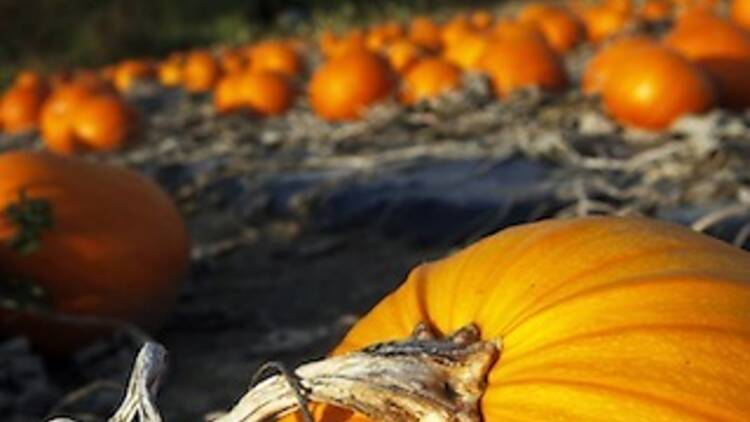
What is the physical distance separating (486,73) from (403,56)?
5.64 feet

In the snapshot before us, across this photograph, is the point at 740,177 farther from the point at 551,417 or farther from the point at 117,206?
the point at 551,417

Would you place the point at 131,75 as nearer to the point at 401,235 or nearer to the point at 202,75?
the point at 202,75

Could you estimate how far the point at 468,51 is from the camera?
901cm

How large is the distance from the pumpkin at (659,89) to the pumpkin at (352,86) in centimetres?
197

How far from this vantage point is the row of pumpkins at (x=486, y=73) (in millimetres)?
5758

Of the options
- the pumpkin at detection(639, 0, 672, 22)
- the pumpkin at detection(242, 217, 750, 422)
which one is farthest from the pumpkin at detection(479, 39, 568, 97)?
the pumpkin at detection(242, 217, 750, 422)

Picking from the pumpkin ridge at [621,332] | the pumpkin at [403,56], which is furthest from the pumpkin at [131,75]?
the pumpkin ridge at [621,332]

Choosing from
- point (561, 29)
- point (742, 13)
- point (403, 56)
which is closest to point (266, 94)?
point (403, 56)

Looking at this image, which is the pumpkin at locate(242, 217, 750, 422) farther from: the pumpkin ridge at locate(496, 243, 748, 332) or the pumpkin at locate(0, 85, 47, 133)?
the pumpkin at locate(0, 85, 47, 133)

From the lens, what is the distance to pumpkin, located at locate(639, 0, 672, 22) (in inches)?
417

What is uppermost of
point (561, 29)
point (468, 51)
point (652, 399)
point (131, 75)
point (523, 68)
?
point (652, 399)

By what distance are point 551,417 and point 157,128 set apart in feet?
26.8

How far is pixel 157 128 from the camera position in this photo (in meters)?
9.29

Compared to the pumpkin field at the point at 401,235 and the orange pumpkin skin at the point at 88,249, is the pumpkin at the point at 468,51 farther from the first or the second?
the orange pumpkin skin at the point at 88,249
